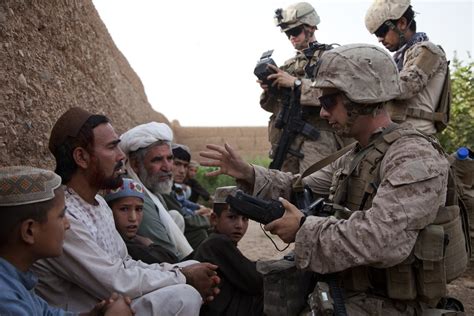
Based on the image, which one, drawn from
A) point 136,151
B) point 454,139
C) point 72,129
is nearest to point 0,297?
point 72,129

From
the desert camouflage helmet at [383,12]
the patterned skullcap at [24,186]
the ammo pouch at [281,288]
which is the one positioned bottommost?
the ammo pouch at [281,288]

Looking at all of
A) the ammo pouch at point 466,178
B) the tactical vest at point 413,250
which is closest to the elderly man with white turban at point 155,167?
the tactical vest at point 413,250

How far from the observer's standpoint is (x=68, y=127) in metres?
2.97

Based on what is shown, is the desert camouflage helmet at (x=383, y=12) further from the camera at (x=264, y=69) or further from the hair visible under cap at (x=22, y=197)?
the hair visible under cap at (x=22, y=197)

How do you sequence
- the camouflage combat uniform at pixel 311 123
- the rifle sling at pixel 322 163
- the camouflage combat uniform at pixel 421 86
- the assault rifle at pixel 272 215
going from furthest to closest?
the camouflage combat uniform at pixel 311 123 < the camouflage combat uniform at pixel 421 86 < the rifle sling at pixel 322 163 < the assault rifle at pixel 272 215

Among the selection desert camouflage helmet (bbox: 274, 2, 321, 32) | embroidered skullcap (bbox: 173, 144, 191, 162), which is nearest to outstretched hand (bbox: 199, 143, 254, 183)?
desert camouflage helmet (bbox: 274, 2, 321, 32)

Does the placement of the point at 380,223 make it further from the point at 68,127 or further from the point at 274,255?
the point at 274,255

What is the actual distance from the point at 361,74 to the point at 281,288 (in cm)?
121

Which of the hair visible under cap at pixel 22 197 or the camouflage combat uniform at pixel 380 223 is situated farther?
the camouflage combat uniform at pixel 380 223

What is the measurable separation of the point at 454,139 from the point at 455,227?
5.04 meters

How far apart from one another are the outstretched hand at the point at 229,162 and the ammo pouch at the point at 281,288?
0.67m

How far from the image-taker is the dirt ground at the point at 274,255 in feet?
16.8

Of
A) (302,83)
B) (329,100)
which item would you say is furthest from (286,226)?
(302,83)

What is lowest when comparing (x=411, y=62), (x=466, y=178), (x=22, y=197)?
(x=466, y=178)
